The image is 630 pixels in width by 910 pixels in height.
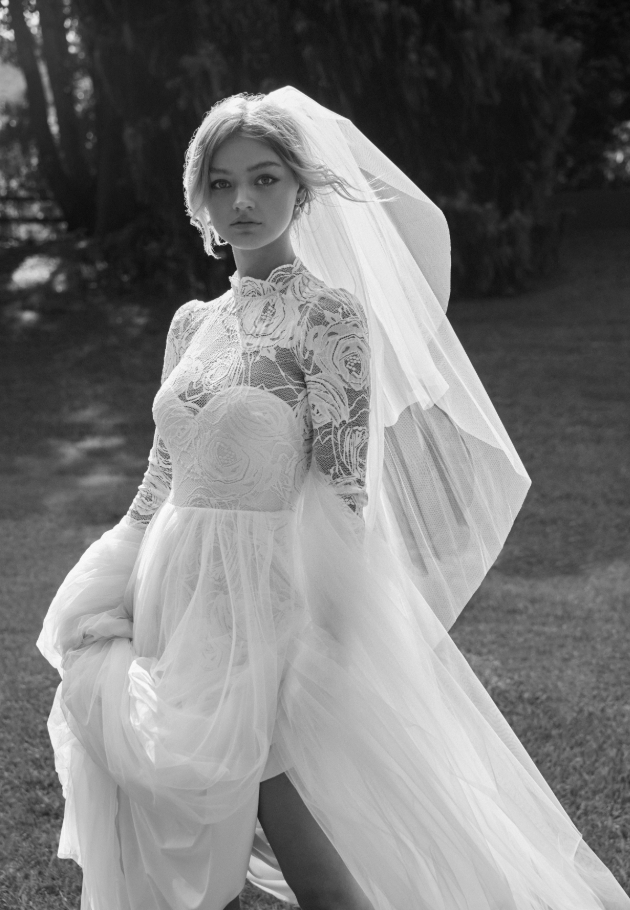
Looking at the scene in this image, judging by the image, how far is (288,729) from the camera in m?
2.46

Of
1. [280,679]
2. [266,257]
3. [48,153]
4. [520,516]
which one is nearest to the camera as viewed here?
[280,679]

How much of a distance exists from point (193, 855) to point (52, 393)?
9.94m

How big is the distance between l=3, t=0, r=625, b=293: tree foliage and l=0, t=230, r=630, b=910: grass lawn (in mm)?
1250

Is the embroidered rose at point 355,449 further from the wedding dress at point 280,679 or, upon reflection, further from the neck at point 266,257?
the neck at point 266,257

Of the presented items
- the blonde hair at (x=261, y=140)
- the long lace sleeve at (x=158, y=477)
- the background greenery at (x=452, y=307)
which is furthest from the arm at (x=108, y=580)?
the background greenery at (x=452, y=307)

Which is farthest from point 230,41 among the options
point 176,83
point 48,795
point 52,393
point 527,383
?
point 48,795

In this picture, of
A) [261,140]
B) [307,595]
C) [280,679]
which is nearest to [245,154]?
[261,140]

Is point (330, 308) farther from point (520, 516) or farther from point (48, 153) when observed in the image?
point (48, 153)

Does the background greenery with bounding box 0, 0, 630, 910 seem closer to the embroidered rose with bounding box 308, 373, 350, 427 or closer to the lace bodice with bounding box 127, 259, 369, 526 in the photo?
the lace bodice with bounding box 127, 259, 369, 526

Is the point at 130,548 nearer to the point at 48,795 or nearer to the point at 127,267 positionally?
the point at 48,795

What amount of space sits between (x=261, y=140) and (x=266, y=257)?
28 centimetres

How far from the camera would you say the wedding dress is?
241 cm

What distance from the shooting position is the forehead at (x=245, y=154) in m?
2.66

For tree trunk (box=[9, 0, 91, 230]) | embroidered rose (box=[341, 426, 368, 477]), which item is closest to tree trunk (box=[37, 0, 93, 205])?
tree trunk (box=[9, 0, 91, 230])
